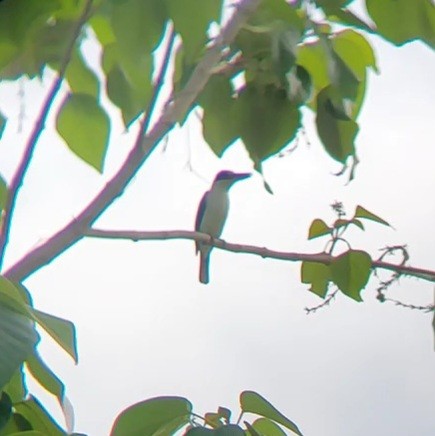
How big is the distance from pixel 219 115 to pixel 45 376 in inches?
12.0

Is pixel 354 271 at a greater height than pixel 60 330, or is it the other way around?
pixel 354 271

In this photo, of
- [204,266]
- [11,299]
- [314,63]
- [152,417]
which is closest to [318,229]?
[314,63]

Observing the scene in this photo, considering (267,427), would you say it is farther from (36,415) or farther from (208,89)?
(208,89)

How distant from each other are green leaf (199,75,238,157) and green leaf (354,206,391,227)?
124mm

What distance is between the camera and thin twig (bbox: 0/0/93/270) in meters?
0.59

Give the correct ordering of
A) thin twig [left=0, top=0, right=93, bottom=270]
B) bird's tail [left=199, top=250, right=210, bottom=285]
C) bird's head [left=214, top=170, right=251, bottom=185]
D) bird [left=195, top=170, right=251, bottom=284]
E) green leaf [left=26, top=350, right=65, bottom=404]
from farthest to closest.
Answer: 1. bird's head [left=214, top=170, right=251, bottom=185]
2. bird [left=195, top=170, right=251, bottom=284]
3. bird's tail [left=199, top=250, right=210, bottom=285]
4. thin twig [left=0, top=0, right=93, bottom=270]
5. green leaf [left=26, top=350, right=65, bottom=404]

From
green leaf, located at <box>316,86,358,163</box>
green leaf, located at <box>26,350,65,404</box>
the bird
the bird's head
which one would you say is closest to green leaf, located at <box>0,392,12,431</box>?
green leaf, located at <box>26,350,65,404</box>

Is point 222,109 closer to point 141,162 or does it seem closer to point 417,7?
point 141,162

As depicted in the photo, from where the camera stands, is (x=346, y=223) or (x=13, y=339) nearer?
(x=13, y=339)

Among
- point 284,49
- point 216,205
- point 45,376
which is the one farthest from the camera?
point 216,205

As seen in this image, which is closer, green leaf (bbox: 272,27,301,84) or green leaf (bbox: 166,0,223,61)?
green leaf (bbox: 166,0,223,61)

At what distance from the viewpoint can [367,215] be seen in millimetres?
770

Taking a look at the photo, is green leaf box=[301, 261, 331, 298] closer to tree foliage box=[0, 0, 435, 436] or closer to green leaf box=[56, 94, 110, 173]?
tree foliage box=[0, 0, 435, 436]

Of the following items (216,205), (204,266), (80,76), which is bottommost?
(80,76)
